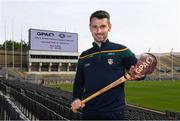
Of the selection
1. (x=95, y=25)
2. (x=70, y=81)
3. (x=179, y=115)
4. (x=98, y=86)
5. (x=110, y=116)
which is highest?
(x=95, y=25)

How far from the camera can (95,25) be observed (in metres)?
3.87

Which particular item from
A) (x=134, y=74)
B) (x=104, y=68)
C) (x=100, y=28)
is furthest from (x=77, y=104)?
(x=100, y=28)

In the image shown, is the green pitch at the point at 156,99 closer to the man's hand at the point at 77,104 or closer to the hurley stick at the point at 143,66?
the man's hand at the point at 77,104

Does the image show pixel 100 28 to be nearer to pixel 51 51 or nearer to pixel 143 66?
pixel 143 66

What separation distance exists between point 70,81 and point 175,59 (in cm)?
7543

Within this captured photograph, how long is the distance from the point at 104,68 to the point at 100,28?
42cm

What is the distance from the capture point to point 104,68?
3.80 m

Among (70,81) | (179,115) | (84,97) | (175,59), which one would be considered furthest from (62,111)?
(175,59)

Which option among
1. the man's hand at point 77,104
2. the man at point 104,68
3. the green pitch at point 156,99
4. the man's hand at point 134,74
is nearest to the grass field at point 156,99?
the green pitch at point 156,99

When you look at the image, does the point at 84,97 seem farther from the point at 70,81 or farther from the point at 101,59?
the point at 70,81

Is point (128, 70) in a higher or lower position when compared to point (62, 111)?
higher

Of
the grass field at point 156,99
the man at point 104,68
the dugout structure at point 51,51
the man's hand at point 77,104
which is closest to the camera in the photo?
the man at point 104,68

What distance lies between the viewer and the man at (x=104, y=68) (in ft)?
12.4

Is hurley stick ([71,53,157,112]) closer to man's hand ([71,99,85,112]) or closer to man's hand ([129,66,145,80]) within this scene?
man's hand ([129,66,145,80])
